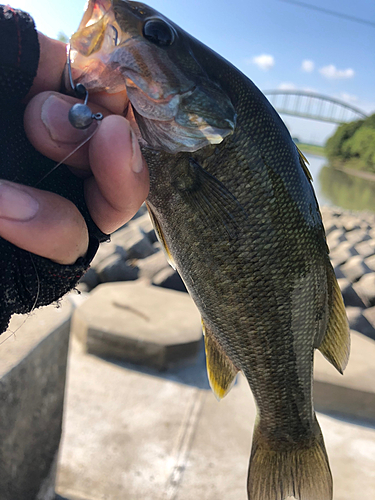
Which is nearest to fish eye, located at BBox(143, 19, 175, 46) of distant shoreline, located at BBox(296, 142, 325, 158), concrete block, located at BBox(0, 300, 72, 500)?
concrete block, located at BBox(0, 300, 72, 500)

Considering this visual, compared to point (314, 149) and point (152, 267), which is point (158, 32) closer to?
point (152, 267)

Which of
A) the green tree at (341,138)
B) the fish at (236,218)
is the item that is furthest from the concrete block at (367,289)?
the green tree at (341,138)

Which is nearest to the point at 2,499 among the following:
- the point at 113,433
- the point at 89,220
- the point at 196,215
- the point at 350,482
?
the point at 113,433

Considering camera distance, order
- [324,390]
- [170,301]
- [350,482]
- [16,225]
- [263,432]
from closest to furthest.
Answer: [16,225] < [263,432] < [350,482] < [324,390] < [170,301]

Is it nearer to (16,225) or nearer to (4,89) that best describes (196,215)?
(16,225)

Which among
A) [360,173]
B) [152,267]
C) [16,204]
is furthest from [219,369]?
[360,173]

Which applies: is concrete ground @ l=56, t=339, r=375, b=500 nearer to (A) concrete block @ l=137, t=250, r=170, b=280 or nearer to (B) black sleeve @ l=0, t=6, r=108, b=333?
(B) black sleeve @ l=0, t=6, r=108, b=333
